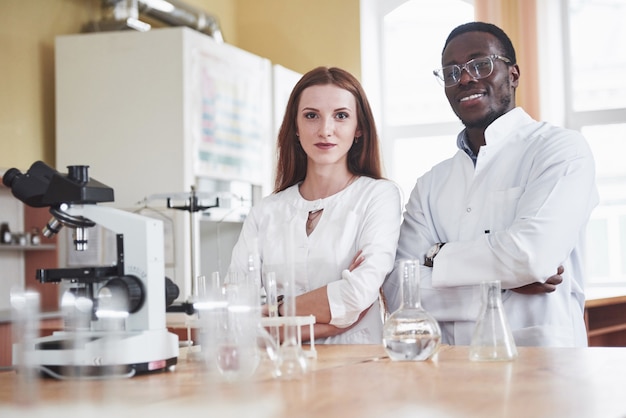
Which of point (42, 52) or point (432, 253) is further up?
point (42, 52)

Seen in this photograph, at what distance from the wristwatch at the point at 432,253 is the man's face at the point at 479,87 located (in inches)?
14.7

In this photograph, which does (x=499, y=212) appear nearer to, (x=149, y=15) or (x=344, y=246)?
(x=344, y=246)

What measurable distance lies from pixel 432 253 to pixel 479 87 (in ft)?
1.56

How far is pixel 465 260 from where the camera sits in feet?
6.95

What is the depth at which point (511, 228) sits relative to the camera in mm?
2086

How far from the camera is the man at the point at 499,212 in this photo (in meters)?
2.08

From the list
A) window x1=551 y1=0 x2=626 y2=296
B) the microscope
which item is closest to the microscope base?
the microscope

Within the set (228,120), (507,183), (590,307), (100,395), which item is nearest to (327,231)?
(507,183)

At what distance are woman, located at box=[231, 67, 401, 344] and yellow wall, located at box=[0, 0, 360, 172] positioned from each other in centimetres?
286

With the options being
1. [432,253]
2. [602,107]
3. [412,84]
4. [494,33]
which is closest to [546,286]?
[432,253]

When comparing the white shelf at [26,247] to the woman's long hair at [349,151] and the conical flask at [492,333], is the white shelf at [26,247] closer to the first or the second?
the woman's long hair at [349,151]

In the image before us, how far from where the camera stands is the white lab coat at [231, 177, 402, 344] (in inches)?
80.1

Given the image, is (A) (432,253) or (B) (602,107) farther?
(B) (602,107)

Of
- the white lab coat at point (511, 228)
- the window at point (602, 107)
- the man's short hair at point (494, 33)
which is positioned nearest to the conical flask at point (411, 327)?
the white lab coat at point (511, 228)
